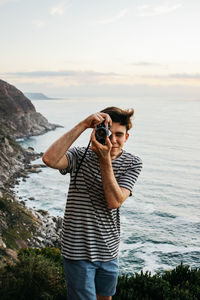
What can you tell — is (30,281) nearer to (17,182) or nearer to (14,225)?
(14,225)

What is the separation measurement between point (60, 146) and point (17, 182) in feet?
144

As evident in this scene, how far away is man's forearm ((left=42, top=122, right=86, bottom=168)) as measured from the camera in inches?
116

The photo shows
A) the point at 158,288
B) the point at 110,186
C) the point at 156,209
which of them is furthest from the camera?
the point at 156,209

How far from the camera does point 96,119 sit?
9.58 feet

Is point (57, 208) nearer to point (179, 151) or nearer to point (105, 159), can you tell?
point (105, 159)

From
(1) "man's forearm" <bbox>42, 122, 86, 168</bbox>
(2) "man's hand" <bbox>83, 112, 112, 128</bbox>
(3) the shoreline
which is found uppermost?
(2) "man's hand" <bbox>83, 112, 112, 128</bbox>

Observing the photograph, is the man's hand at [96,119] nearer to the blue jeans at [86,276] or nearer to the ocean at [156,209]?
the blue jeans at [86,276]

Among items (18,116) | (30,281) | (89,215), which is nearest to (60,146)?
(89,215)

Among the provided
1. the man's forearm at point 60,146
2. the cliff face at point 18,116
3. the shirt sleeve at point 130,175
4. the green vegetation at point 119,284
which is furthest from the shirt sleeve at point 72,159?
the cliff face at point 18,116

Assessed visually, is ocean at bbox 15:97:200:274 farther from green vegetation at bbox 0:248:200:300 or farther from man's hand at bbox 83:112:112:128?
man's hand at bbox 83:112:112:128

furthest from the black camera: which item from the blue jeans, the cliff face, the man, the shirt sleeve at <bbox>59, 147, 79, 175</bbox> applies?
the cliff face

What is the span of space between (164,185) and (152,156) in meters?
22.8

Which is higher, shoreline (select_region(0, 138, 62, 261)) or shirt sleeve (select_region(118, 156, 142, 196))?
shirt sleeve (select_region(118, 156, 142, 196))

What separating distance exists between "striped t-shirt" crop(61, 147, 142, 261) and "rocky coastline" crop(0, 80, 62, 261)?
9.30 meters
